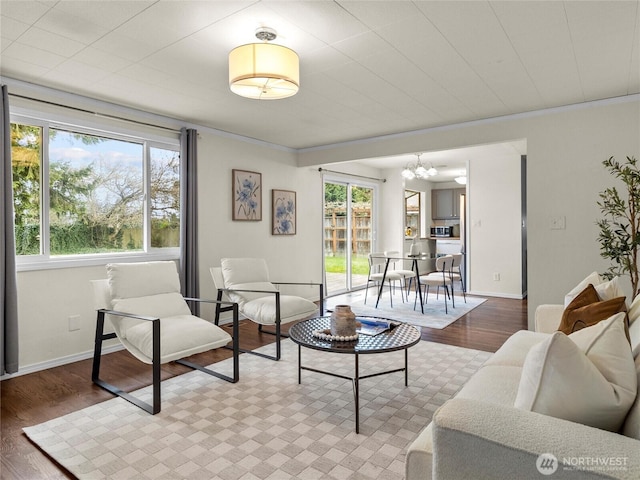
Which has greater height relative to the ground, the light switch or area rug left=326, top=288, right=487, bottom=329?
the light switch

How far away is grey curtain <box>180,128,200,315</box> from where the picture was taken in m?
4.32

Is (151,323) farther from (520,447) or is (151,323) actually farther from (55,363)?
(520,447)

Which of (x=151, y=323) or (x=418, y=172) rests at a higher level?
(x=418, y=172)

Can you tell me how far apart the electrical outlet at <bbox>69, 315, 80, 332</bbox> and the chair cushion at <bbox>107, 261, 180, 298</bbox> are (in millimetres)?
787

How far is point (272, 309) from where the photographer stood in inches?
146

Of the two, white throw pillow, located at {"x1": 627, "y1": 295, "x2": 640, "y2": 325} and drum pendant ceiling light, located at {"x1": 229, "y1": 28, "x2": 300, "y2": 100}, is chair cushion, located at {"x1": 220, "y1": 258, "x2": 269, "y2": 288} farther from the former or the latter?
white throw pillow, located at {"x1": 627, "y1": 295, "x2": 640, "y2": 325}

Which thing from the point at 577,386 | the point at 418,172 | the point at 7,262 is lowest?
the point at 577,386

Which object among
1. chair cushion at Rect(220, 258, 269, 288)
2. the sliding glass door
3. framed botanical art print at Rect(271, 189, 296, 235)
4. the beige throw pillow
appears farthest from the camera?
the sliding glass door

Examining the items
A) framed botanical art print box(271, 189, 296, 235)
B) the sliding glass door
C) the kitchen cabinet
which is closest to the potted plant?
framed botanical art print box(271, 189, 296, 235)

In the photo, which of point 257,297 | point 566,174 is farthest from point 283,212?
point 566,174

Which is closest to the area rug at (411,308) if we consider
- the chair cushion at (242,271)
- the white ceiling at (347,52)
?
the chair cushion at (242,271)

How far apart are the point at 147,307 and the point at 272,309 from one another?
1.09 metres

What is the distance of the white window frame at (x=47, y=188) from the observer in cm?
332

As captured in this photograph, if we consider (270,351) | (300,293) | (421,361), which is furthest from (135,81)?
(300,293)
